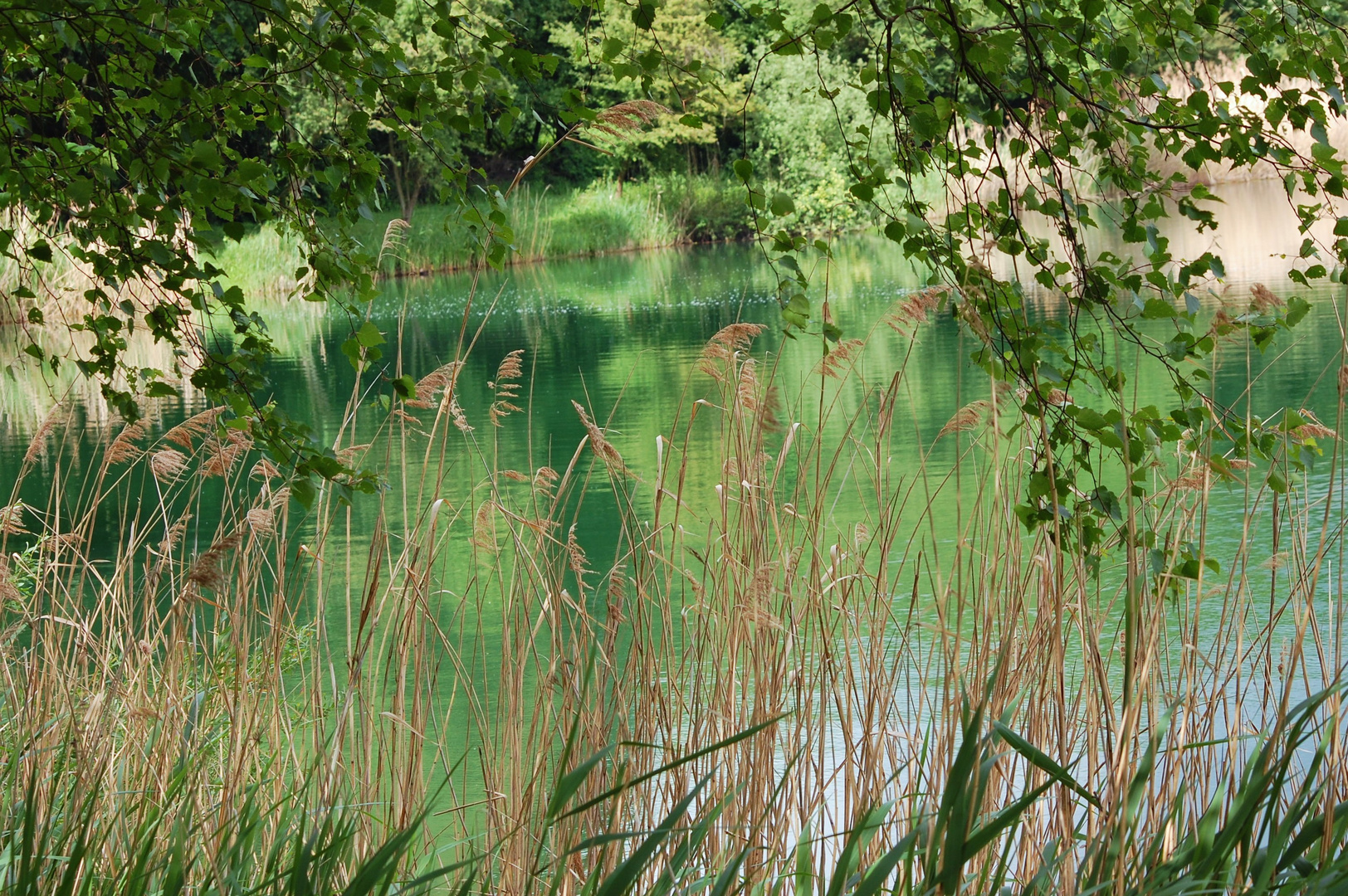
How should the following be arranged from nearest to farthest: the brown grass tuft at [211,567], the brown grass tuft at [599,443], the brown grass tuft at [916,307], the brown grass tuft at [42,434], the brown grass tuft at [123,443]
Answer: the brown grass tuft at [211,567] < the brown grass tuft at [916,307] < the brown grass tuft at [599,443] < the brown grass tuft at [123,443] < the brown grass tuft at [42,434]

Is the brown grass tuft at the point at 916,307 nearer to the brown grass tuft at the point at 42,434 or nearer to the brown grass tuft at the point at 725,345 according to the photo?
the brown grass tuft at the point at 725,345

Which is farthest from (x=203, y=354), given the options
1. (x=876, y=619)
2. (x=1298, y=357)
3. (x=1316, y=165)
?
(x=1298, y=357)

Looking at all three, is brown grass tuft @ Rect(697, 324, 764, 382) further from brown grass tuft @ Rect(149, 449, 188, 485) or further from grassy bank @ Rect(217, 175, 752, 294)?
grassy bank @ Rect(217, 175, 752, 294)

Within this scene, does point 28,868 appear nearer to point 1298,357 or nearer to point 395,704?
point 395,704

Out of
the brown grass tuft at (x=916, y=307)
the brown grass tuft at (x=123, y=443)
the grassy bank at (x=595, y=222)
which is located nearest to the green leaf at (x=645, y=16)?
the brown grass tuft at (x=916, y=307)

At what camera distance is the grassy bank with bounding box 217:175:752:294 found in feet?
73.2

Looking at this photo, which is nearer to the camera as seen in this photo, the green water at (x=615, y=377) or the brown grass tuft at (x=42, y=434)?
the brown grass tuft at (x=42, y=434)

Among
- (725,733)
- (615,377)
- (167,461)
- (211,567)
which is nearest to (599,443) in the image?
(725,733)

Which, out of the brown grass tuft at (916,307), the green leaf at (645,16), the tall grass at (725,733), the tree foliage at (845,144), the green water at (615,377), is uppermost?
the green leaf at (645,16)

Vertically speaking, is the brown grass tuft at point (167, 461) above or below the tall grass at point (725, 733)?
above

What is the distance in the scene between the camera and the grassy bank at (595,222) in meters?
22.3

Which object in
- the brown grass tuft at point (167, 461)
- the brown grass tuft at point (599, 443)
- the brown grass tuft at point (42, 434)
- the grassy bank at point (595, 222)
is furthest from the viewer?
the grassy bank at point (595, 222)

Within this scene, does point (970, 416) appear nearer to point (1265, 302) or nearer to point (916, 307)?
point (916, 307)

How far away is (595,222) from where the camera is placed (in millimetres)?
24250
